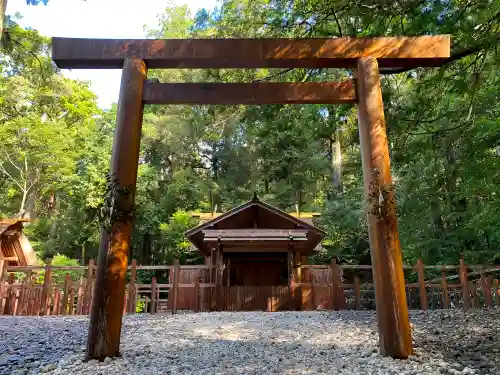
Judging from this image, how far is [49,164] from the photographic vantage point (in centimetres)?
2248

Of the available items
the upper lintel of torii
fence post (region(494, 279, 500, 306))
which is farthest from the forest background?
fence post (region(494, 279, 500, 306))

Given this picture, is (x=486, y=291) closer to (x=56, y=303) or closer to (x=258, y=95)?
(x=258, y=95)

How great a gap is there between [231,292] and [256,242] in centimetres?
187

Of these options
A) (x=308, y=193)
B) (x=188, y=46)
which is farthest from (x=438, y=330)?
(x=308, y=193)

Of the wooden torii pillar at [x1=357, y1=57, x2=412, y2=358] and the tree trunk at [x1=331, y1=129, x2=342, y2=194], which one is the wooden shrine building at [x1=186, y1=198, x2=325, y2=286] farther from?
the tree trunk at [x1=331, y1=129, x2=342, y2=194]

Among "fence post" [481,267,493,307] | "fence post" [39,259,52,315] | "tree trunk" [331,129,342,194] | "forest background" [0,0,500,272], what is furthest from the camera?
"tree trunk" [331,129,342,194]

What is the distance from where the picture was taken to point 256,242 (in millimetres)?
13742

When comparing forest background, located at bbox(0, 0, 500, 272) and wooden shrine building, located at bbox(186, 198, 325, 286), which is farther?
wooden shrine building, located at bbox(186, 198, 325, 286)

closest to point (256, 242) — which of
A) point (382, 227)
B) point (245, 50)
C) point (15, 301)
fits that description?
point (15, 301)

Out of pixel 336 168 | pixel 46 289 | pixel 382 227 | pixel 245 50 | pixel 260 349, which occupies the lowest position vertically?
pixel 260 349

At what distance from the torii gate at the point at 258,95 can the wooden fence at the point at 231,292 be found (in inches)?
281

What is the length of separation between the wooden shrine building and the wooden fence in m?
0.71

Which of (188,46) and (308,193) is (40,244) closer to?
(308,193)

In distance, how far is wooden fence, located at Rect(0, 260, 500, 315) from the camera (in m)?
11.3
